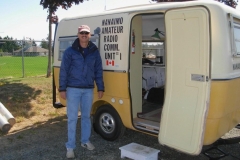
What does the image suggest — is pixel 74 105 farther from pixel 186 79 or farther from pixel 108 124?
pixel 186 79

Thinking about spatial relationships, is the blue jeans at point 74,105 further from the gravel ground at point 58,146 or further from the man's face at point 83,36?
the man's face at point 83,36

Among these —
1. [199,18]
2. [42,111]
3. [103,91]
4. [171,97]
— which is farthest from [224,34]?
[42,111]

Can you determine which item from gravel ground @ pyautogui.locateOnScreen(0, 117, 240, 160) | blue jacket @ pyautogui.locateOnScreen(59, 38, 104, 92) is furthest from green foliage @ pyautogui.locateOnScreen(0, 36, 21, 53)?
blue jacket @ pyautogui.locateOnScreen(59, 38, 104, 92)

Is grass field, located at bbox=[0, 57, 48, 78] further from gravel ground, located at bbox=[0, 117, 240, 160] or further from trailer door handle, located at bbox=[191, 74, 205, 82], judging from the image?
trailer door handle, located at bbox=[191, 74, 205, 82]

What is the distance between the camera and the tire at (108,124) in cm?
533

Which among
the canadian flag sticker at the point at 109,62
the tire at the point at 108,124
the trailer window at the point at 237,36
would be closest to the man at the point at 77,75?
the canadian flag sticker at the point at 109,62

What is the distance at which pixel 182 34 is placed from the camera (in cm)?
407

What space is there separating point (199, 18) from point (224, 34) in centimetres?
41

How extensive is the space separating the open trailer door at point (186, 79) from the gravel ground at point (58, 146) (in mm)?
877

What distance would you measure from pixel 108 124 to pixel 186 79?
2.04 meters

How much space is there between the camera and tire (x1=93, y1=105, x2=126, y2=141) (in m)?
5.33

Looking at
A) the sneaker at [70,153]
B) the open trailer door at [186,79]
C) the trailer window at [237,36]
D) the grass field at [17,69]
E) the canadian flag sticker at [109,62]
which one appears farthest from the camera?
the grass field at [17,69]

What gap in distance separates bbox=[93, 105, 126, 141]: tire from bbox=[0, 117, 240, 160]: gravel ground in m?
0.15

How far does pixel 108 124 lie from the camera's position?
5512mm
